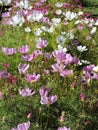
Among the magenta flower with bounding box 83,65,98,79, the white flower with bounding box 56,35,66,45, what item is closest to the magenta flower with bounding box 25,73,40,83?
Result: the magenta flower with bounding box 83,65,98,79

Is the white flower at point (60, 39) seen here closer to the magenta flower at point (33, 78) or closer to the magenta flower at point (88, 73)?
the magenta flower at point (88, 73)

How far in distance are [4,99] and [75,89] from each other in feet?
2.38

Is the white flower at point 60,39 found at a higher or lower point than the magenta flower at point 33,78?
lower

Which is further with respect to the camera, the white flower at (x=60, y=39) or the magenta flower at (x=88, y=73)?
the white flower at (x=60, y=39)

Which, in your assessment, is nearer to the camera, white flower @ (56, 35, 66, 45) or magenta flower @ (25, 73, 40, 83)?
magenta flower @ (25, 73, 40, 83)

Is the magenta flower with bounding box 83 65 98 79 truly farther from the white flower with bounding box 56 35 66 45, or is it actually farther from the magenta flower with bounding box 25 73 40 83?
the white flower with bounding box 56 35 66 45

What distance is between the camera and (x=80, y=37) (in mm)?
6492

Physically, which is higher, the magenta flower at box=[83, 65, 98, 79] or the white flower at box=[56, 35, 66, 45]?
the magenta flower at box=[83, 65, 98, 79]

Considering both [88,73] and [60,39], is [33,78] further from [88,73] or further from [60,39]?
[60,39]

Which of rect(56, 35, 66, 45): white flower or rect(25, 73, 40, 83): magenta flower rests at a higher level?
rect(25, 73, 40, 83): magenta flower

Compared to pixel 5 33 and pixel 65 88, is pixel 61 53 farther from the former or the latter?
pixel 5 33

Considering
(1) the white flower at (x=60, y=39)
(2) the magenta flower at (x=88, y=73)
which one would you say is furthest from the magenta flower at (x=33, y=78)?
(1) the white flower at (x=60, y=39)

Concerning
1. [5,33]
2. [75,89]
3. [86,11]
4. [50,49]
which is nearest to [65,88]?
[75,89]

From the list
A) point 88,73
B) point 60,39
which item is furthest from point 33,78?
point 60,39
